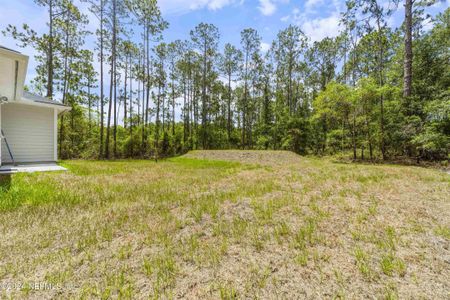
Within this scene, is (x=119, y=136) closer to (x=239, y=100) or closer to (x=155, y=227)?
(x=239, y=100)

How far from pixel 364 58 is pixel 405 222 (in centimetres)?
2097

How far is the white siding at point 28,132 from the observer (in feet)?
27.1

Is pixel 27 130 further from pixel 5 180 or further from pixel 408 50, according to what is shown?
pixel 408 50

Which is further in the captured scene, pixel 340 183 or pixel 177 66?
pixel 177 66

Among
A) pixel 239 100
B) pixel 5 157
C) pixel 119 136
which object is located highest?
pixel 239 100

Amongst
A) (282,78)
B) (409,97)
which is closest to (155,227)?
(409,97)

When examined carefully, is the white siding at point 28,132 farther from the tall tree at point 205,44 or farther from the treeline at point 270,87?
the tall tree at point 205,44

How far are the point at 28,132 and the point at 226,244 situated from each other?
35.2ft

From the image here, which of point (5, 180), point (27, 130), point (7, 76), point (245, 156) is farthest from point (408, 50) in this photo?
point (27, 130)

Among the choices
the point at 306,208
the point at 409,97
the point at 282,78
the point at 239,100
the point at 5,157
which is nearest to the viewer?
the point at 306,208

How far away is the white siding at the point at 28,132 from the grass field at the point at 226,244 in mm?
6077

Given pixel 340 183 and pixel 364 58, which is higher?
pixel 364 58

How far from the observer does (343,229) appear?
273 cm

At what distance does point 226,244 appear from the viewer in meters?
2.43
